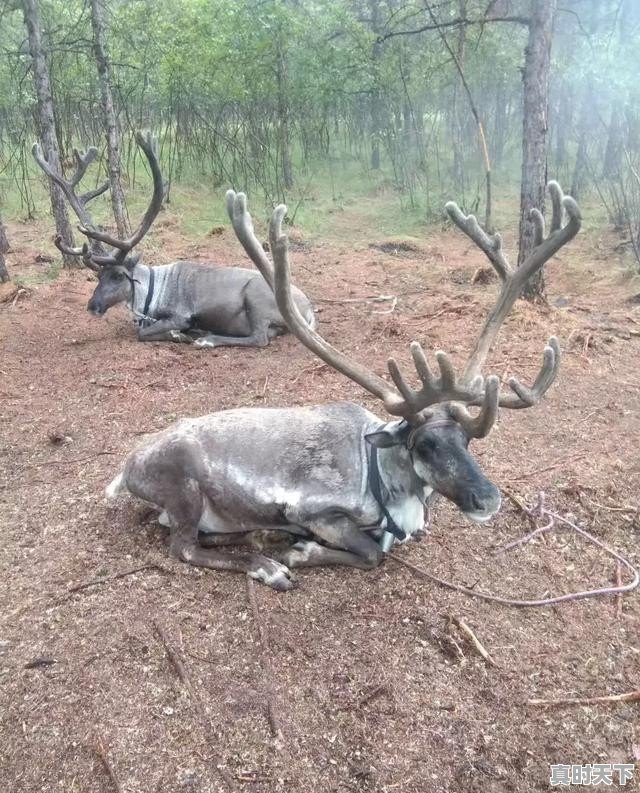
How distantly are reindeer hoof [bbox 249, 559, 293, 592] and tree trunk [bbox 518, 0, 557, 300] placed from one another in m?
4.89

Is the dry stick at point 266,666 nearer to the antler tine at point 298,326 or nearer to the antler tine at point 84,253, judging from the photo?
the antler tine at point 298,326

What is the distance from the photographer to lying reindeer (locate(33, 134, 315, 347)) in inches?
278

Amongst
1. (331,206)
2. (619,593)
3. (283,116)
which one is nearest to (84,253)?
(619,593)

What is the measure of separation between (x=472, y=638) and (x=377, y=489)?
2.72 feet

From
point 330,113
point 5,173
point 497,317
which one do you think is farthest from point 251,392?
point 330,113

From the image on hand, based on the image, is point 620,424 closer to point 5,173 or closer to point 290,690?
point 290,690

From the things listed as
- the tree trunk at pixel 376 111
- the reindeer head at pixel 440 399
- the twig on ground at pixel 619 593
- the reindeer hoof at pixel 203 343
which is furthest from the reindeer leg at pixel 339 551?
the tree trunk at pixel 376 111

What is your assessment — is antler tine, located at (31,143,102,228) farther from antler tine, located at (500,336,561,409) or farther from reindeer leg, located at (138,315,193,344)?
antler tine, located at (500,336,561,409)

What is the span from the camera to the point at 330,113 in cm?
1823

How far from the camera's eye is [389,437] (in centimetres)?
326

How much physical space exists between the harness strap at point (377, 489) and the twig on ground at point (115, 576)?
113 cm

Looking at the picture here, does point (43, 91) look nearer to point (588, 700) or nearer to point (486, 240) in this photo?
point (486, 240)

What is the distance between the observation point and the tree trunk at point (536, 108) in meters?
6.98

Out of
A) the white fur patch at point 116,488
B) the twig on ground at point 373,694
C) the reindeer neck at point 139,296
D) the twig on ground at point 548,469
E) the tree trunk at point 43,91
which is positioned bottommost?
the twig on ground at point 548,469
